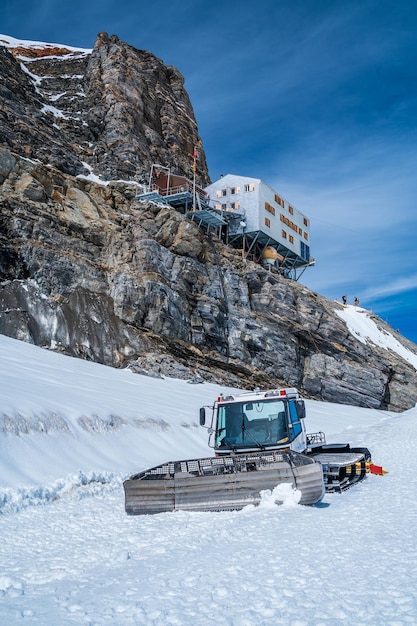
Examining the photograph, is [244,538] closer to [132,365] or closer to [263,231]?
[132,365]

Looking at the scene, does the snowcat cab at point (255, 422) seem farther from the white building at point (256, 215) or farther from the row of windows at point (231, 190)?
the row of windows at point (231, 190)

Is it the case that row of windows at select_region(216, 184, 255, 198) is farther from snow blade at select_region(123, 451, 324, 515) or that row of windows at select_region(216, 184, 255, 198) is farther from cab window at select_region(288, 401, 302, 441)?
snow blade at select_region(123, 451, 324, 515)

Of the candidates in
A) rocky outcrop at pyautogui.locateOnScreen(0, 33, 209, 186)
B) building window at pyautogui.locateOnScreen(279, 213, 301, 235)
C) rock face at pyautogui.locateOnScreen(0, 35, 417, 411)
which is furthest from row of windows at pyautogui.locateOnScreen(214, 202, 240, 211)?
rocky outcrop at pyautogui.locateOnScreen(0, 33, 209, 186)

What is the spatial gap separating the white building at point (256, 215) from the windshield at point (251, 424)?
46.3 meters

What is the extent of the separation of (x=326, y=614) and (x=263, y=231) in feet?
182

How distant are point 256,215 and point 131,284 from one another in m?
23.0

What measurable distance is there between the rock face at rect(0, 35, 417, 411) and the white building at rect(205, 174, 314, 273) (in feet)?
17.5

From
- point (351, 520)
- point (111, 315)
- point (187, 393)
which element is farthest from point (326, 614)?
point (111, 315)

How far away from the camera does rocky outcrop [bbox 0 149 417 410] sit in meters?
36.9

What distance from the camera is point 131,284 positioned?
133 ft

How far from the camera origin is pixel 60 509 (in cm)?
987

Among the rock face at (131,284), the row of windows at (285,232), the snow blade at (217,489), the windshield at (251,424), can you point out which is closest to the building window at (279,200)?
the row of windows at (285,232)

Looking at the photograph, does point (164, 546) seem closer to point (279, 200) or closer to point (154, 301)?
point (154, 301)

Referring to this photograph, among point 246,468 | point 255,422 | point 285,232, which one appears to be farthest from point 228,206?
point 246,468
